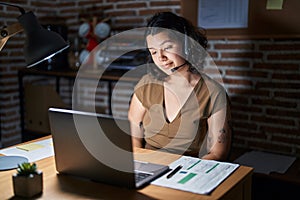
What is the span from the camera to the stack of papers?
131 centimetres

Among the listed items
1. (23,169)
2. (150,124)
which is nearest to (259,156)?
(150,124)

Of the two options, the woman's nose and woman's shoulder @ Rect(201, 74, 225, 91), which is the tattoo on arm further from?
the woman's nose

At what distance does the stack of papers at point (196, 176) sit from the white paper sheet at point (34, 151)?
0.59 m

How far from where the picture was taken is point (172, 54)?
208 cm

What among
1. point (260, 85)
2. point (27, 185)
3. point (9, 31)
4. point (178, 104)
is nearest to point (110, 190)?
point (27, 185)

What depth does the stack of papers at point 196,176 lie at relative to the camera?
1312mm

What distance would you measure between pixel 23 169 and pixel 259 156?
1844 millimetres

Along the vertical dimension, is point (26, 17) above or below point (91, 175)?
above

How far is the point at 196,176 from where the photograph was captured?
55.4 inches

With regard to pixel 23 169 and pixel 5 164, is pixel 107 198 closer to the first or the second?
pixel 23 169

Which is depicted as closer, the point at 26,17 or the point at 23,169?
the point at 23,169

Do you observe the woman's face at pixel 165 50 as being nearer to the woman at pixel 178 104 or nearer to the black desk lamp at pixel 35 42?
the woman at pixel 178 104

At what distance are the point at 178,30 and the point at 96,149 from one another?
1050 millimetres

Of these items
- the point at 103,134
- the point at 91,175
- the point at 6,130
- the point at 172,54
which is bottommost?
the point at 6,130
